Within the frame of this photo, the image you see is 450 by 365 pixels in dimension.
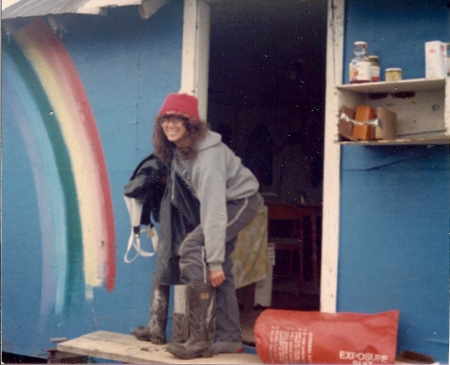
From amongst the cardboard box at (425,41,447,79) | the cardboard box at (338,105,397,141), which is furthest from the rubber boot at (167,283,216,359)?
the cardboard box at (425,41,447,79)

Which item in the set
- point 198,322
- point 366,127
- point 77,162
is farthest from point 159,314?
point 366,127

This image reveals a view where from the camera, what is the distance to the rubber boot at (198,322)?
3.81m

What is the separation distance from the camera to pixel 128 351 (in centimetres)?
407

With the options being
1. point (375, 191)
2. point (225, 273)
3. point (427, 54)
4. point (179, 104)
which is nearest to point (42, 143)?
point (179, 104)

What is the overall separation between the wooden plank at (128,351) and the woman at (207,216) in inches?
3.3

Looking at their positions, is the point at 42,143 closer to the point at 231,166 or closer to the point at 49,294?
the point at 49,294

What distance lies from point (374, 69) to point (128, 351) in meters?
2.43

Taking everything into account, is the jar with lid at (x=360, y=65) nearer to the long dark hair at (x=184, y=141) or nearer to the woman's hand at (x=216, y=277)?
the long dark hair at (x=184, y=141)

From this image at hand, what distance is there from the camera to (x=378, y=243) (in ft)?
12.8

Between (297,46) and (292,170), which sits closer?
(297,46)

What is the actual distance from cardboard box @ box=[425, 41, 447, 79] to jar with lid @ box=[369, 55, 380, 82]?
0.32 m

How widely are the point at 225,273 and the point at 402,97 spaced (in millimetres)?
1629

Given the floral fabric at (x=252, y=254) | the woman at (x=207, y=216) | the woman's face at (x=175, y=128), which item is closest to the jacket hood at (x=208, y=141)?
the woman at (x=207, y=216)

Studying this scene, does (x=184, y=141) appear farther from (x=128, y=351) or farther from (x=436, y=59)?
(x=436, y=59)
